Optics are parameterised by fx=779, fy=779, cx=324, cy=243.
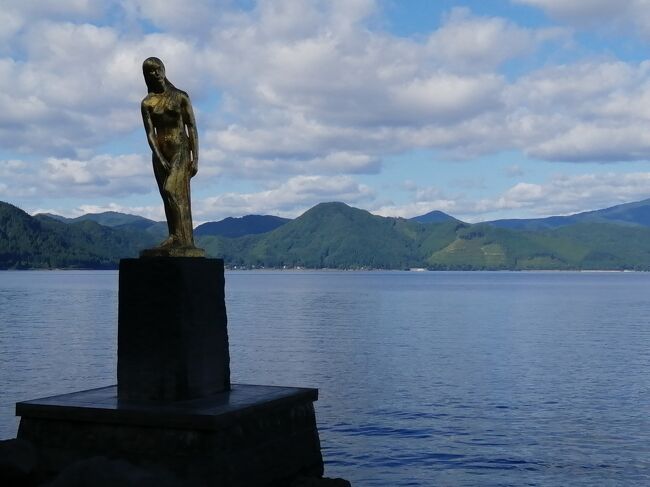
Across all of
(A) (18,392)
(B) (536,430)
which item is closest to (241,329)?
(A) (18,392)

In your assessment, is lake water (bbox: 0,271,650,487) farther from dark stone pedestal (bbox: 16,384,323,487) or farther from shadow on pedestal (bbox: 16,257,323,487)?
dark stone pedestal (bbox: 16,384,323,487)

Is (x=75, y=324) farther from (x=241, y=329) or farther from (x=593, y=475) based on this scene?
(x=593, y=475)

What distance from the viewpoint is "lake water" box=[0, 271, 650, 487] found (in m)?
19.9

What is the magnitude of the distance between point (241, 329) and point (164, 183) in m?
43.8

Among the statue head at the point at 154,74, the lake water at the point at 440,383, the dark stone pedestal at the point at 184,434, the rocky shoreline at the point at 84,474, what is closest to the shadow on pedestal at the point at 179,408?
the dark stone pedestal at the point at 184,434

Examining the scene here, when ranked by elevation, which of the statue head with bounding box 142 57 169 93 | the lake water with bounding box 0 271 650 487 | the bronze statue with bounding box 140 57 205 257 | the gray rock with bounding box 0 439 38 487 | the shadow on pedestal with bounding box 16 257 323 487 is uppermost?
the statue head with bounding box 142 57 169 93

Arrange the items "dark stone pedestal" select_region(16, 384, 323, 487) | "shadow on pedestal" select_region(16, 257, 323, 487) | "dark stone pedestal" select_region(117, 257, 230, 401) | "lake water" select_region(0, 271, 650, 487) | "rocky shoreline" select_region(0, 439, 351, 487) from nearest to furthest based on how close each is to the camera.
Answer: "rocky shoreline" select_region(0, 439, 351, 487) → "dark stone pedestal" select_region(16, 384, 323, 487) → "shadow on pedestal" select_region(16, 257, 323, 487) → "dark stone pedestal" select_region(117, 257, 230, 401) → "lake water" select_region(0, 271, 650, 487)

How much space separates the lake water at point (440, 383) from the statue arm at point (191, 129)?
8.39 m

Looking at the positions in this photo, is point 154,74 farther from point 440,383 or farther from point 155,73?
point 440,383

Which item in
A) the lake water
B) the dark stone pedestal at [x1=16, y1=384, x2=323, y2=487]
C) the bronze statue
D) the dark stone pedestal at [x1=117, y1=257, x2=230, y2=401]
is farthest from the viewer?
the lake water

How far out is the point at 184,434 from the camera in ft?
39.8

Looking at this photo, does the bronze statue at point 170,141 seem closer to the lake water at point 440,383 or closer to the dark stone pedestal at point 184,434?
the dark stone pedestal at point 184,434

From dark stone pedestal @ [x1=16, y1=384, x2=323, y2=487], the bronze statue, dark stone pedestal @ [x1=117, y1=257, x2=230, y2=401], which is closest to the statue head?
the bronze statue

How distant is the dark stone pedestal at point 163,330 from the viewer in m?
13.8
